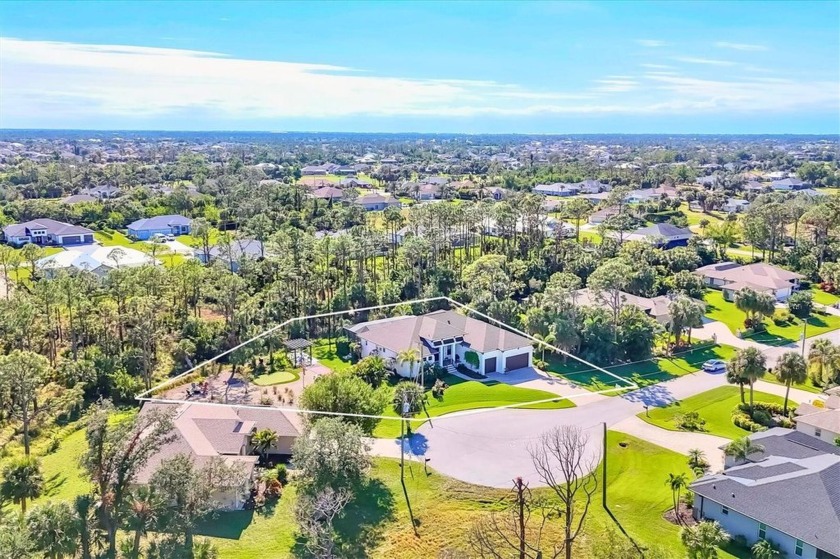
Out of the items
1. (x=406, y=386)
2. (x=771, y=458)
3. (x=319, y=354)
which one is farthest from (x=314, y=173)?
(x=771, y=458)

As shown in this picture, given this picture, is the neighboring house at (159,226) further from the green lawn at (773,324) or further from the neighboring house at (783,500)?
the neighboring house at (783,500)

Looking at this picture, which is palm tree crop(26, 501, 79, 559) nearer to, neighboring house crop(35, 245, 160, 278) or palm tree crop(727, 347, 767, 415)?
palm tree crop(727, 347, 767, 415)

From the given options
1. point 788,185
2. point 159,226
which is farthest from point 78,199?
point 788,185

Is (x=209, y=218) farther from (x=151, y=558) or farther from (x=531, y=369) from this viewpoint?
(x=151, y=558)

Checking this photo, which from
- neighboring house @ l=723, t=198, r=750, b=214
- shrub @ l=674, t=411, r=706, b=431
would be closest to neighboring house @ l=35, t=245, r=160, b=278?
shrub @ l=674, t=411, r=706, b=431

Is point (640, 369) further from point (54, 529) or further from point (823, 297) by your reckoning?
point (54, 529)
